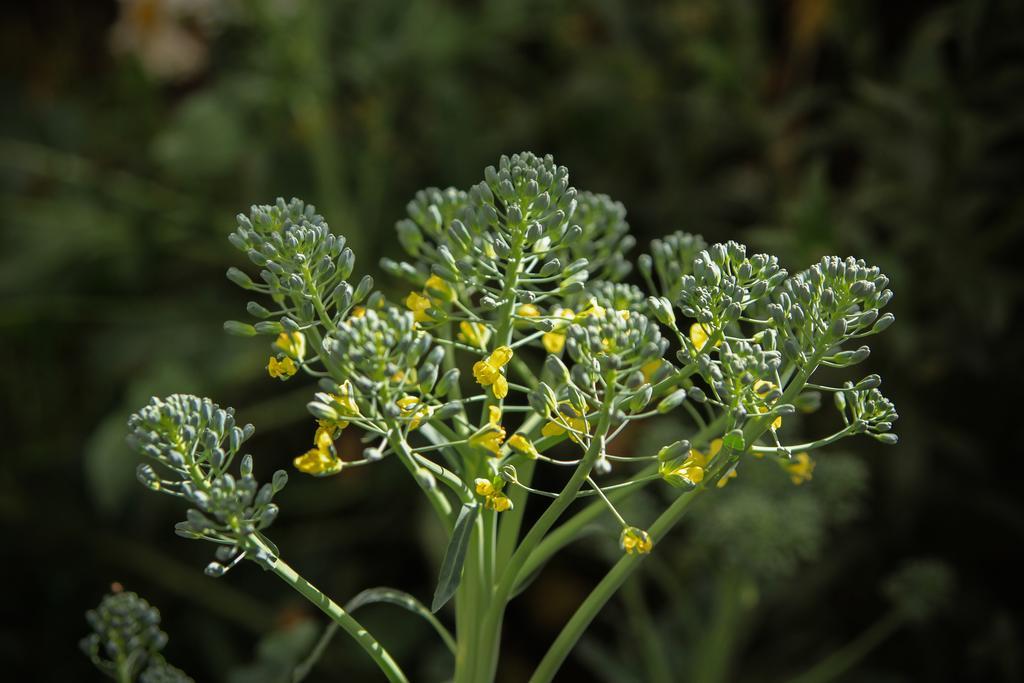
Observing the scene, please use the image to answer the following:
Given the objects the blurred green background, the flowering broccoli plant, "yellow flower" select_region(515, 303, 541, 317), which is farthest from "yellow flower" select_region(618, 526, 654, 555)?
the blurred green background

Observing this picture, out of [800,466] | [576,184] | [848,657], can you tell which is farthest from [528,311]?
[576,184]

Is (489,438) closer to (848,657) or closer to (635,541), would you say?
(635,541)

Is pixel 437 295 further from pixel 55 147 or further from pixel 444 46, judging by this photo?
pixel 55 147

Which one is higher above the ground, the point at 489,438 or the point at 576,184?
the point at 576,184

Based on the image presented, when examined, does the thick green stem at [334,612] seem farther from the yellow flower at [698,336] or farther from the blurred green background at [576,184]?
the blurred green background at [576,184]

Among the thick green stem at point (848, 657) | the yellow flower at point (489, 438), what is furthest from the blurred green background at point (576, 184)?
the yellow flower at point (489, 438)

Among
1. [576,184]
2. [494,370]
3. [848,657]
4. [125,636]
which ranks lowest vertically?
[125,636]
